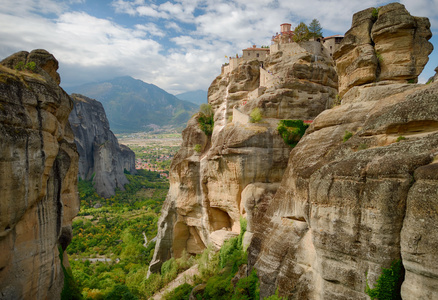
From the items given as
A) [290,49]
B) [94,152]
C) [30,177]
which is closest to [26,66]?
[30,177]

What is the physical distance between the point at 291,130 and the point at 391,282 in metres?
17.6

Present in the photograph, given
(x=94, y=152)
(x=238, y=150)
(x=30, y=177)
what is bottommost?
(x=94, y=152)

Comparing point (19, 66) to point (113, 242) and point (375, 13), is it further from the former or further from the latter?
point (113, 242)

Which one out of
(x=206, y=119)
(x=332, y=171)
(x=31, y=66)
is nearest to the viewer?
(x=332, y=171)

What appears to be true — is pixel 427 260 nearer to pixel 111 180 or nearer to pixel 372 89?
pixel 372 89

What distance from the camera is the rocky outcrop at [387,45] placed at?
18.1m

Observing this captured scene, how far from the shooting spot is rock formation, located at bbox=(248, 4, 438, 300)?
9.41 m

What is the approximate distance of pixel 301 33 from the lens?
110 ft

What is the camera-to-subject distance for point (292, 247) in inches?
579

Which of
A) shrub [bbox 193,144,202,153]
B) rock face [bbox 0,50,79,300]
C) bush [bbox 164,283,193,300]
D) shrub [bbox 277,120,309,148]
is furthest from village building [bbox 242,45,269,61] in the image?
bush [bbox 164,283,193,300]

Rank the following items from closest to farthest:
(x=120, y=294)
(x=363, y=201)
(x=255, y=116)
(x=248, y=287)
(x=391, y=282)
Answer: (x=391, y=282) → (x=363, y=201) → (x=248, y=287) → (x=120, y=294) → (x=255, y=116)

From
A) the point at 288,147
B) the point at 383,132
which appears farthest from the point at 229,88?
the point at 383,132

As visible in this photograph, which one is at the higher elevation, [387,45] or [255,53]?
[255,53]

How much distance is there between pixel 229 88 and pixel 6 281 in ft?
90.8
